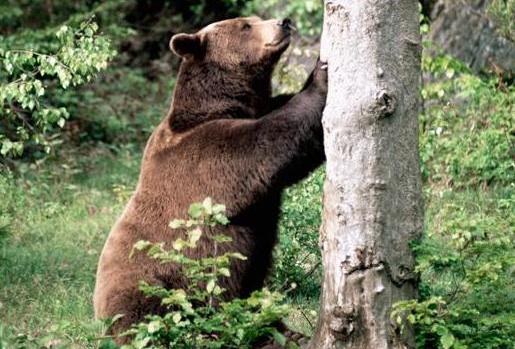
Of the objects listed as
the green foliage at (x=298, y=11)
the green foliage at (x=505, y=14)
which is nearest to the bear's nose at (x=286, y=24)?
the green foliage at (x=505, y=14)

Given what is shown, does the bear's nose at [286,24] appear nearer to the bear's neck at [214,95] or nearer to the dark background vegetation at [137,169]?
the bear's neck at [214,95]

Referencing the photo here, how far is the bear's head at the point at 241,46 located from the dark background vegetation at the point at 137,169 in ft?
2.35

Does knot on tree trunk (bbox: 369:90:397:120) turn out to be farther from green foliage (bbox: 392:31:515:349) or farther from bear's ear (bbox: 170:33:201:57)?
bear's ear (bbox: 170:33:201:57)

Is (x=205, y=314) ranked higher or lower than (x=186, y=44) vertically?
lower

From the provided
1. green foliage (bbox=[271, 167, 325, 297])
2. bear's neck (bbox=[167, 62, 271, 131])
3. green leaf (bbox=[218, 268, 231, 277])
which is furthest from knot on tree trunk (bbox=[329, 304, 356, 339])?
green foliage (bbox=[271, 167, 325, 297])

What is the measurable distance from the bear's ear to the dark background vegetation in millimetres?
656

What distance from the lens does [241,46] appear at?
6.53 m

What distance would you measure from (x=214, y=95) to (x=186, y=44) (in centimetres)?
36

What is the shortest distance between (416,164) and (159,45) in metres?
10.3

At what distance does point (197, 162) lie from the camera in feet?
19.4

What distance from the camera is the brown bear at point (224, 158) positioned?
565 cm

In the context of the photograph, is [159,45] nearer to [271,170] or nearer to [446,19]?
[446,19]

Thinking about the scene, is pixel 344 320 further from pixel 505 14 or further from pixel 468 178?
pixel 505 14

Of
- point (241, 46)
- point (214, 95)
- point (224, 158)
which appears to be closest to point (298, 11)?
point (241, 46)
